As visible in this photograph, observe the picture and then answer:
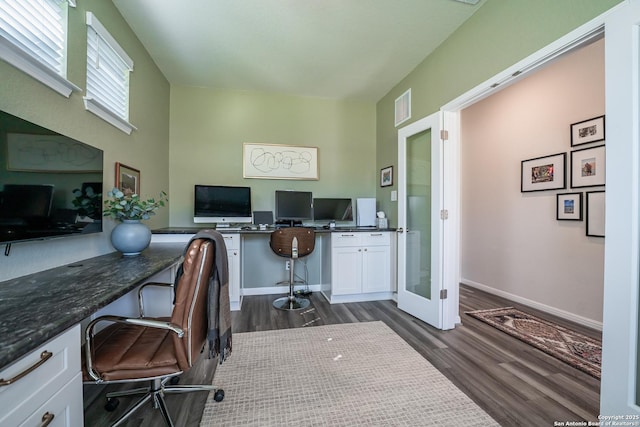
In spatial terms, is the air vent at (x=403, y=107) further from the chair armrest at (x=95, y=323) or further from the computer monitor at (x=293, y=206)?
the chair armrest at (x=95, y=323)

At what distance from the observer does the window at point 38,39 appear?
3.85 feet

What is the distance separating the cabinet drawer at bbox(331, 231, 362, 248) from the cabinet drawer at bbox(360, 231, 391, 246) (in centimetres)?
8

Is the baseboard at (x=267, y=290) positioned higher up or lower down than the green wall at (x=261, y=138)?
lower down

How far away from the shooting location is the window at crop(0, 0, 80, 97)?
1174 millimetres

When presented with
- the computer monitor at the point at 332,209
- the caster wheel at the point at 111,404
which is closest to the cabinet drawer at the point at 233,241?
the computer monitor at the point at 332,209

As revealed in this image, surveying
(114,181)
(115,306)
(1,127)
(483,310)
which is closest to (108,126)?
(114,181)

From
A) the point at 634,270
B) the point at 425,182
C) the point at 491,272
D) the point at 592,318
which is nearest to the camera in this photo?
the point at 634,270

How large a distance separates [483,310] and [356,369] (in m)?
1.97

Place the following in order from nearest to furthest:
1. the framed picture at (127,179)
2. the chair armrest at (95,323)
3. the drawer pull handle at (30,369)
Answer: the drawer pull handle at (30,369)
the chair armrest at (95,323)
the framed picture at (127,179)

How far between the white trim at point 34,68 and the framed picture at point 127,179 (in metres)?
0.70

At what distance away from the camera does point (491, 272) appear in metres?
3.60

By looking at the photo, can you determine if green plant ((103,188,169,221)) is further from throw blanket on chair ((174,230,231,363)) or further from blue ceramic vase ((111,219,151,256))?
throw blanket on chair ((174,230,231,363))

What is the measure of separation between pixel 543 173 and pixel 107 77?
14.5 feet

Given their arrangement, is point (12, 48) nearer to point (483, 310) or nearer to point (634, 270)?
point (634, 270)
